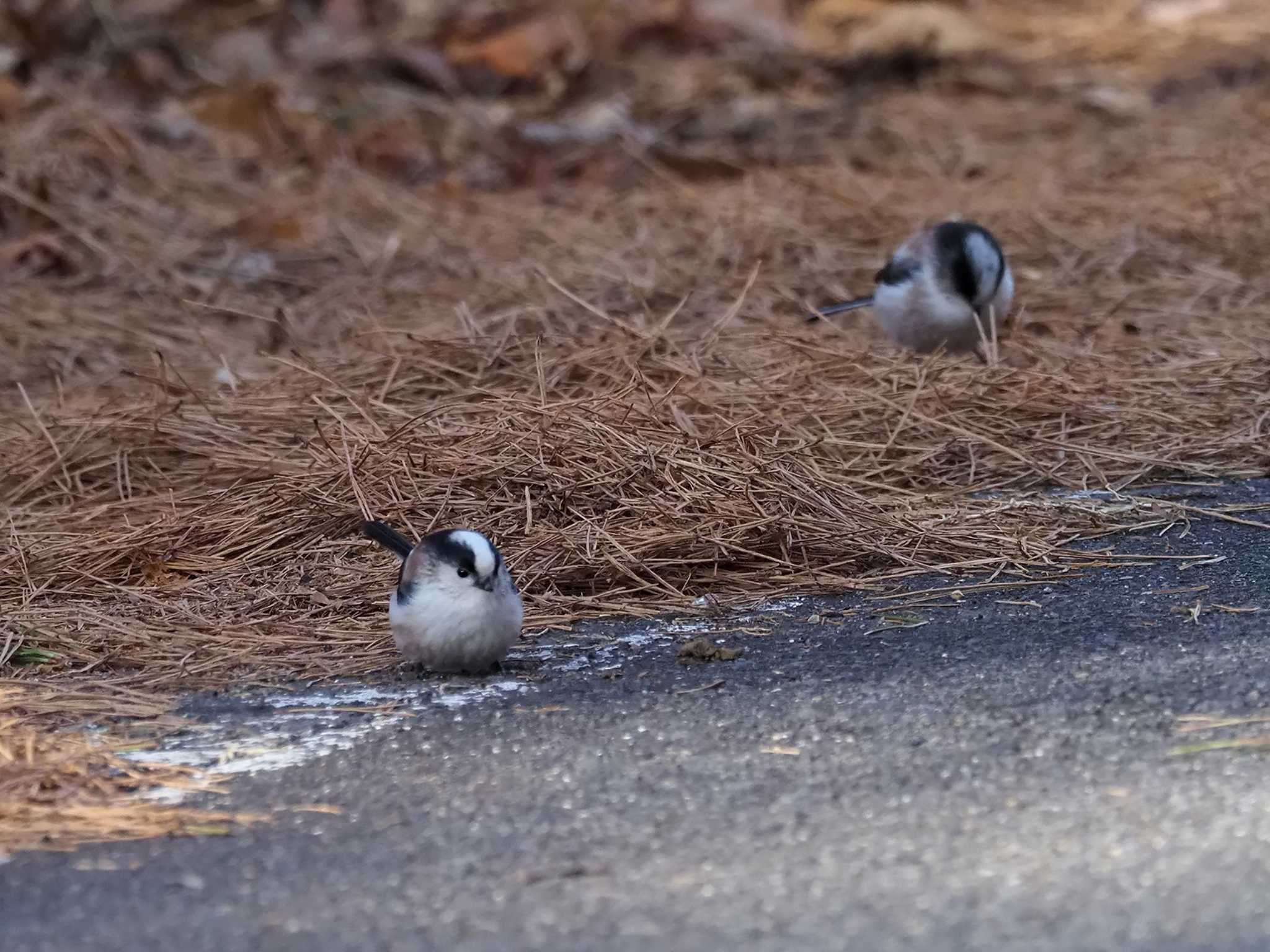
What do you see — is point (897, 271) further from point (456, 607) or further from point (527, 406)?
point (456, 607)

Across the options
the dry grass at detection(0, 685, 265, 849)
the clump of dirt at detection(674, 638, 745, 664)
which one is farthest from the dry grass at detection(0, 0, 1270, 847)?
the clump of dirt at detection(674, 638, 745, 664)

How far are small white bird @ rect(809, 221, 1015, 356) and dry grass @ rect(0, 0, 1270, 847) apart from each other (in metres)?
0.15

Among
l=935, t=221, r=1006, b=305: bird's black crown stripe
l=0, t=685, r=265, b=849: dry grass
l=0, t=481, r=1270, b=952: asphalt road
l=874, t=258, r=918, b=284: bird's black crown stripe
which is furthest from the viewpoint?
l=874, t=258, r=918, b=284: bird's black crown stripe

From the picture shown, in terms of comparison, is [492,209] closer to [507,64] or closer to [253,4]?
[507,64]

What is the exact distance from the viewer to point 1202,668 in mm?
3279

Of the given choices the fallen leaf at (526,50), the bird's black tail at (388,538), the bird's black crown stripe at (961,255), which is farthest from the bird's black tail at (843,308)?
the fallen leaf at (526,50)

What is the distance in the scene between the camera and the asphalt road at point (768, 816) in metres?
2.35

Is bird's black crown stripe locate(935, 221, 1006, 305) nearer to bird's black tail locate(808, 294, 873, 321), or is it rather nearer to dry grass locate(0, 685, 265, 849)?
bird's black tail locate(808, 294, 873, 321)

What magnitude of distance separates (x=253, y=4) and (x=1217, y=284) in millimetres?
7337

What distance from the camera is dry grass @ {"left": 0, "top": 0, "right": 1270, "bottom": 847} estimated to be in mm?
4086

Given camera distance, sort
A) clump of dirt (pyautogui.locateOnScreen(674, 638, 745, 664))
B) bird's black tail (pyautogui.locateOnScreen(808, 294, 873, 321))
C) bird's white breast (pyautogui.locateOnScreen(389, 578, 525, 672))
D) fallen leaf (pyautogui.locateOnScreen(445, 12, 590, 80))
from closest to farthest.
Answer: bird's white breast (pyautogui.locateOnScreen(389, 578, 525, 672)) < clump of dirt (pyautogui.locateOnScreen(674, 638, 745, 664)) < bird's black tail (pyautogui.locateOnScreen(808, 294, 873, 321)) < fallen leaf (pyautogui.locateOnScreen(445, 12, 590, 80))

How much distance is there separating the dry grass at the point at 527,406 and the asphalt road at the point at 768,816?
1.01ft

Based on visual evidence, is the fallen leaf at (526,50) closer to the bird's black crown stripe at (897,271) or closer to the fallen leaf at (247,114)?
the fallen leaf at (247,114)

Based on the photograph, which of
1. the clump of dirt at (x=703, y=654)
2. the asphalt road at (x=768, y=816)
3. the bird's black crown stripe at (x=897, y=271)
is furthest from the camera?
the bird's black crown stripe at (x=897, y=271)
